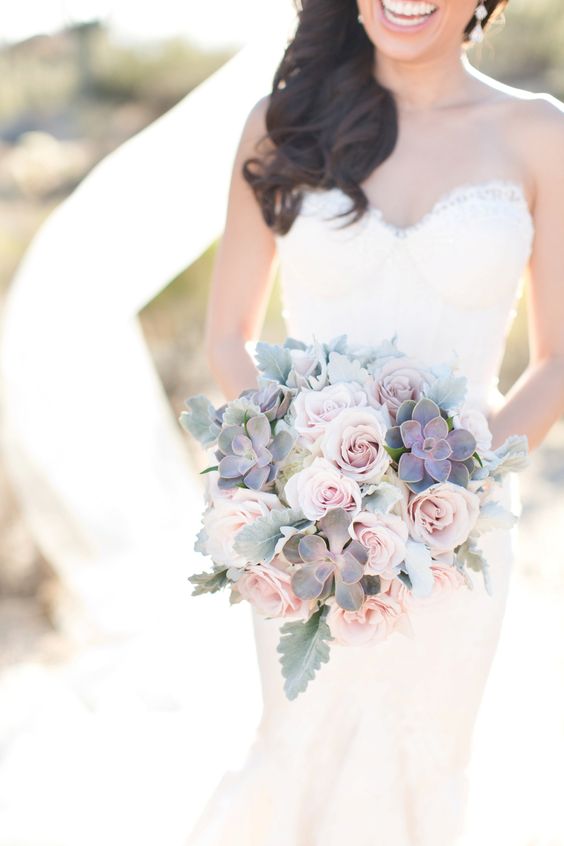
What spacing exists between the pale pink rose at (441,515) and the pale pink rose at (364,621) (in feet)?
0.43

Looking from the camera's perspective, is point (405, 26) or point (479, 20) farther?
point (479, 20)

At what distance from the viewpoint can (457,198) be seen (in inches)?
102

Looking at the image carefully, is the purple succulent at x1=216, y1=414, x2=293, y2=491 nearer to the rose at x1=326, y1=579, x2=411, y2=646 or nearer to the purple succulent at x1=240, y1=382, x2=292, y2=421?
the purple succulent at x1=240, y1=382, x2=292, y2=421

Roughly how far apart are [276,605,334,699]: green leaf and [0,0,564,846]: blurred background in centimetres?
112

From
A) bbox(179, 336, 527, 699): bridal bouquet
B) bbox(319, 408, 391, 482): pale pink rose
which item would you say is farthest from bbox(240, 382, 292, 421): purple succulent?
bbox(319, 408, 391, 482): pale pink rose

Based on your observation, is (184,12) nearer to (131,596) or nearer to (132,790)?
(131,596)

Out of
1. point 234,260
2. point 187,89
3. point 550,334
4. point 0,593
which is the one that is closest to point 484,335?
point 550,334

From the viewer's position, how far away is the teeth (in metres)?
2.43

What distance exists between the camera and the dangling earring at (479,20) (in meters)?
2.60

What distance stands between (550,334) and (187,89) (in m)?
12.6

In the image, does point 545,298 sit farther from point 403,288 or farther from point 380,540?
point 380,540

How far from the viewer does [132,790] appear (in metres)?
2.97

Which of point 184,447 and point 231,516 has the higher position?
point 231,516

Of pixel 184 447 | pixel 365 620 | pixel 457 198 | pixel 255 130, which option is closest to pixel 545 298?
pixel 457 198
